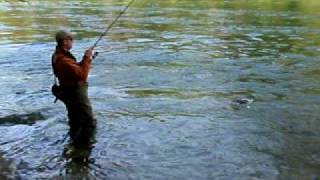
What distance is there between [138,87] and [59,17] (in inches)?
689

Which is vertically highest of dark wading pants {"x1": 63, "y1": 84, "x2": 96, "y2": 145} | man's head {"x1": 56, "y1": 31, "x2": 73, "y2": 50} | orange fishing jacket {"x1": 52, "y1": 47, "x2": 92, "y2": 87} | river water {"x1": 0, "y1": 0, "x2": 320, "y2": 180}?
man's head {"x1": 56, "y1": 31, "x2": 73, "y2": 50}

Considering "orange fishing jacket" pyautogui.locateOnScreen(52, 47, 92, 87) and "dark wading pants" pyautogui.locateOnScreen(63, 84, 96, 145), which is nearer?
"orange fishing jacket" pyautogui.locateOnScreen(52, 47, 92, 87)

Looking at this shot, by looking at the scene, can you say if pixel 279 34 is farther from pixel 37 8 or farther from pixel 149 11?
pixel 37 8

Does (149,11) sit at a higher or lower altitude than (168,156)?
lower

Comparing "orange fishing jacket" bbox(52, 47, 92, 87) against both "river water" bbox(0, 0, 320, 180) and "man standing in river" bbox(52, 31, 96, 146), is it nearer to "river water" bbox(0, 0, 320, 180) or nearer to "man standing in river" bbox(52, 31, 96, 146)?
"man standing in river" bbox(52, 31, 96, 146)

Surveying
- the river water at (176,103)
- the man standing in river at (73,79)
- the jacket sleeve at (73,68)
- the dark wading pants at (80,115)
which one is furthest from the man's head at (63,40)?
the river water at (176,103)

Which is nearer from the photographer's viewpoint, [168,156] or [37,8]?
[168,156]

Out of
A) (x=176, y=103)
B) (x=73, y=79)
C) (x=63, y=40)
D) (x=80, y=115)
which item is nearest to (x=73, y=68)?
(x=73, y=79)

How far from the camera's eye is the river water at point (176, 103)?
27.8 ft

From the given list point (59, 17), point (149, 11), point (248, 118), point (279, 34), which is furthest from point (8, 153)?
point (149, 11)

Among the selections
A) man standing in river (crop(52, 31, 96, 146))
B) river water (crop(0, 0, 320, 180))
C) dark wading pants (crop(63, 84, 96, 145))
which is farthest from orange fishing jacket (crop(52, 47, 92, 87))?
river water (crop(0, 0, 320, 180))

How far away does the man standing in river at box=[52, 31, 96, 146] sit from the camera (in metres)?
8.45

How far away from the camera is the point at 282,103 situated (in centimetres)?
1215

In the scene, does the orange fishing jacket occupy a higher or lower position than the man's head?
lower
